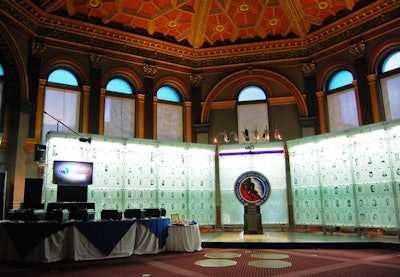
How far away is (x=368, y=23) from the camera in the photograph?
37.6 ft

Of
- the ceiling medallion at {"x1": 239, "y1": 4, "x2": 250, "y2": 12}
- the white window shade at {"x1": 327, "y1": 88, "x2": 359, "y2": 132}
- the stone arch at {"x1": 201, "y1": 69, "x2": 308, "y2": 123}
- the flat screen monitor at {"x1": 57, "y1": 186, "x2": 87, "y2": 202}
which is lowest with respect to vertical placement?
the flat screen monitor at {"x1": 57, "y1": 186, "x2": 87, "y2": 202}

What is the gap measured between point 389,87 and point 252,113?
184 inches

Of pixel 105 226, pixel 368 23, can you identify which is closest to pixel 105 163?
pixel 105 226

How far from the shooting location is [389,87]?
1096 cm

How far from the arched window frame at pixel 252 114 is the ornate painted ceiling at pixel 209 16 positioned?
220 centimetres

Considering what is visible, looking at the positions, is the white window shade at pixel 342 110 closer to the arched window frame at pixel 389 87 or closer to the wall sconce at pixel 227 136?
the arched window frame at pixel 389 87

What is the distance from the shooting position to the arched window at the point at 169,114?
13164 mm

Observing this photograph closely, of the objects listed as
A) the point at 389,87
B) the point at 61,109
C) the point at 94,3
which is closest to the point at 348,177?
the point at 389,87

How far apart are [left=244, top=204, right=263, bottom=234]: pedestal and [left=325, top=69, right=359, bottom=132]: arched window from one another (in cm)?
408

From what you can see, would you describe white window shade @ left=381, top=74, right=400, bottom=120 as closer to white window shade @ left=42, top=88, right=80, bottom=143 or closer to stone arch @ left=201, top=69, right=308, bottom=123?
stone arch @ left=201, top=69, right=308, bottom=123

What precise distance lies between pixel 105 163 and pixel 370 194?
8084 millimetres

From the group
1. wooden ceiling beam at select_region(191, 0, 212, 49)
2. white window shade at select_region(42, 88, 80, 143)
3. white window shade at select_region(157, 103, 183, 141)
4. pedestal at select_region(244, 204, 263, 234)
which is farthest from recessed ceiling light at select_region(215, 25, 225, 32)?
pedestal at select_region(244, 204, 263, 234)

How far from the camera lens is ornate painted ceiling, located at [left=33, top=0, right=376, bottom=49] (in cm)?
1180

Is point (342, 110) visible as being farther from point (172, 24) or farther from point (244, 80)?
point (172, 24)
